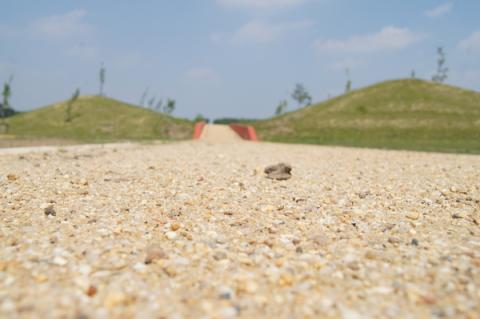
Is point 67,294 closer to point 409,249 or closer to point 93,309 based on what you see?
point 93,309

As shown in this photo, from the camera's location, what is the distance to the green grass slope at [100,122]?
154ft

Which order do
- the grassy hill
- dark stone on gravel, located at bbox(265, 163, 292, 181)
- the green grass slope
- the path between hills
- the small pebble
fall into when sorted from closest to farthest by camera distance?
the small pebble, dark stone on gravel, located at bbox(265, 163, 292, 181), the path between hills, the grassy hill, the green grass slope

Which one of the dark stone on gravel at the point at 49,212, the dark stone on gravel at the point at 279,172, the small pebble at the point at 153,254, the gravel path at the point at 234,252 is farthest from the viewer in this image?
the dark stone on gravel at the point at 279,172

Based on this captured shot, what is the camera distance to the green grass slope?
4700 cm

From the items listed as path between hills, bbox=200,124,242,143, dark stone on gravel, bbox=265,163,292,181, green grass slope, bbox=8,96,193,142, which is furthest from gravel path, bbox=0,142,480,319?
green grass slope, bbox=8,96,193,142

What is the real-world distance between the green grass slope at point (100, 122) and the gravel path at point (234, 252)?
1465 inches

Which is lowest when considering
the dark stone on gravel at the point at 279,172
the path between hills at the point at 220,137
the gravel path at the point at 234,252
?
the gravel path at the point at 234,252

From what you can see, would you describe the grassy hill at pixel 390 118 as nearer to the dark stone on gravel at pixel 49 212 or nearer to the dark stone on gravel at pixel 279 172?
the dark stone on gravel at pixel 279 172

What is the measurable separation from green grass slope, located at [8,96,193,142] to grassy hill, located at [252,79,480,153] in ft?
42.1

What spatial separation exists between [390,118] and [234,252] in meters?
47.9

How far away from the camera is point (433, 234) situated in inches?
187

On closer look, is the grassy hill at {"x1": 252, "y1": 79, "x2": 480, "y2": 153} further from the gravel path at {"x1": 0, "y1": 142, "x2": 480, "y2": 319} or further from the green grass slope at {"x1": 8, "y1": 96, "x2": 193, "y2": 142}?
the gravel path at {"x1": 0, "y1": 142, "x2": 480, "y2": 319}

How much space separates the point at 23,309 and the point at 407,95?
2412 inches

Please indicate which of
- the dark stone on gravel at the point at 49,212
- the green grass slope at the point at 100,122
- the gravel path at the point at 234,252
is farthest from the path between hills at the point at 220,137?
the dark stone on gravel at the point at 49,212
